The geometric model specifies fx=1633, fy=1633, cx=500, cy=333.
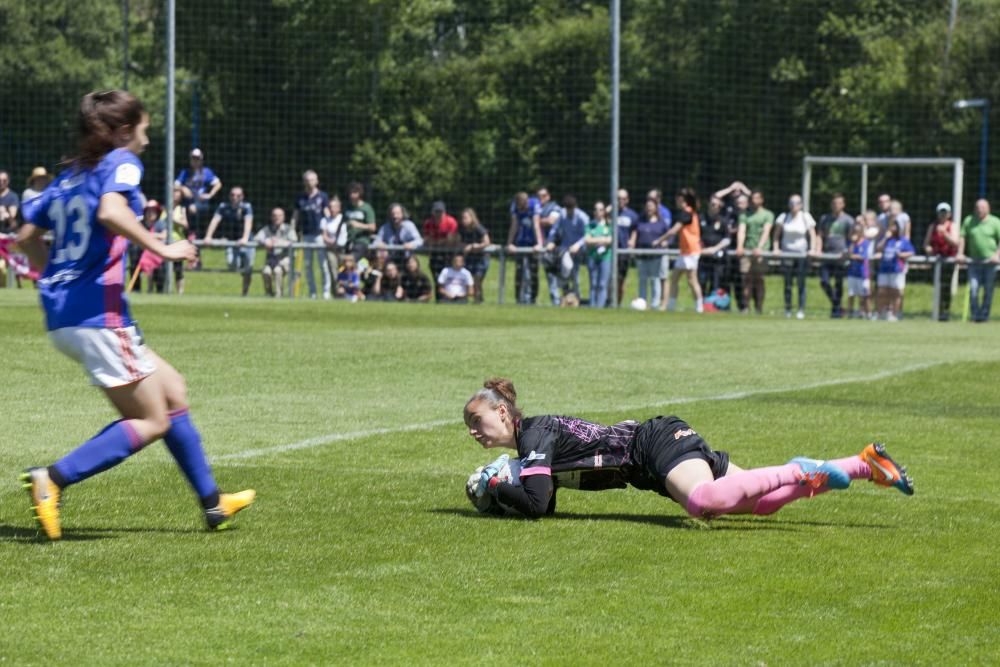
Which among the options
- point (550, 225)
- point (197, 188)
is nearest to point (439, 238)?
point (550, 225)

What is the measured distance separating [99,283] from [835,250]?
19.4 m

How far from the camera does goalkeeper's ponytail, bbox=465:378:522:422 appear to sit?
663 centimetres

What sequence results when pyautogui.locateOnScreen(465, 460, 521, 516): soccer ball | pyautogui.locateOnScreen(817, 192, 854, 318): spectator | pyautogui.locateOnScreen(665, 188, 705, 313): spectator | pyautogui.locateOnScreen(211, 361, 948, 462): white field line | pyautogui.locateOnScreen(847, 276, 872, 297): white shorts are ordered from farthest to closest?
pyautogui.locateOnScreen(817, 192, 854, 318): spectator
pyautogui.locateOnScreen(847, 276, 872, 297): white shorts
pyautogui.locateOnScreen(665, 188, 705, 313): spectator
pyautogui.locateOnScreen(211, 361, 948, 462): white field line
pyautogui.locateOnScreen(465, 460, 521, 516): soccer ball

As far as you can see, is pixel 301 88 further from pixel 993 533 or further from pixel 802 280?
pixel 993 533

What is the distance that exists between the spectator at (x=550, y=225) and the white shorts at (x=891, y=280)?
15.5 ft

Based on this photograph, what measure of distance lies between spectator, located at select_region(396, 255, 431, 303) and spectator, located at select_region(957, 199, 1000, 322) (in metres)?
7.89

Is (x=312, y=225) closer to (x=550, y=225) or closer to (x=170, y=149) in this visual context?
(x=170, y=149)

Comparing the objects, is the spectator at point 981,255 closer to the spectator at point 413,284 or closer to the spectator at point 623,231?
the spectator at point 623,231

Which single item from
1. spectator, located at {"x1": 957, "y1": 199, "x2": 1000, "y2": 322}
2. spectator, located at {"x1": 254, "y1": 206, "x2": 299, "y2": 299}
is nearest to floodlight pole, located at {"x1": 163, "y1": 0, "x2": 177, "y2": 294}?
spectator, located at {"x1": 254, "y1": 206, "x2": 299, "y2": 299}

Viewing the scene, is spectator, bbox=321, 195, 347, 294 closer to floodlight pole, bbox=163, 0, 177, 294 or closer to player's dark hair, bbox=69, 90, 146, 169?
floodlight pole, bbox=163, 0, 177, 294

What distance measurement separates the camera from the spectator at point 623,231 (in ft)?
80.7

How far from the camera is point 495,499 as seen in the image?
6625 mm

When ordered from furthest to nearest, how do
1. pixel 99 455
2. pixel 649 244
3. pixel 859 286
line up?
1. pixel 649 244
2. pixel 859 286
3. pixel 99 455

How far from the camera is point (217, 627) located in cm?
464
